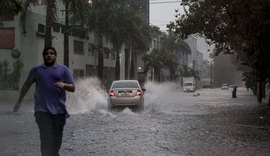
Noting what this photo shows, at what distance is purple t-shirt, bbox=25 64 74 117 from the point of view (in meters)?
7.32

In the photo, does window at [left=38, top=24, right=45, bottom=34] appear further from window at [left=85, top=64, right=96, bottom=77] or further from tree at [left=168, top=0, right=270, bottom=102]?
tree at [left=168, top=0, right=270, bottom=102]

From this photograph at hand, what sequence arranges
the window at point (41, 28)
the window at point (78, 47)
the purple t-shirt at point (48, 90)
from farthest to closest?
the window at point (78, 47) → the window at point (41, 28) → the purple t-shirt at point (48, 90)

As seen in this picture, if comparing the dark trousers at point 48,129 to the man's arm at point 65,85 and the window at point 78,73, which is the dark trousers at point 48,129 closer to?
the man's arm at point 65,85

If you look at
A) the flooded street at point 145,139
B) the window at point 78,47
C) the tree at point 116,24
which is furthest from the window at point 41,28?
the flooded street at point 145,139

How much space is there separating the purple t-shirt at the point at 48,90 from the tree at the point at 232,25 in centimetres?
1479

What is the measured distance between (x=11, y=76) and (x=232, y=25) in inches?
797

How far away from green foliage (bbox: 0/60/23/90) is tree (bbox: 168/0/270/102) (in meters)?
15.2

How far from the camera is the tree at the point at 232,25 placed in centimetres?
2145

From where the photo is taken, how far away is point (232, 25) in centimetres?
2562

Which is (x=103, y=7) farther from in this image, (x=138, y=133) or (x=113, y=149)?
(x=113, y=149)

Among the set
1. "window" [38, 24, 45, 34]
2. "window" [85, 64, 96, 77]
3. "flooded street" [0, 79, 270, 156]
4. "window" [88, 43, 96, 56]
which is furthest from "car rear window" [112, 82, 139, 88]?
"window" [88, 43, 96, 56]

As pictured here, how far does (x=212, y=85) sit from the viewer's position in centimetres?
15412

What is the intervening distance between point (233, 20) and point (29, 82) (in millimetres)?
17546

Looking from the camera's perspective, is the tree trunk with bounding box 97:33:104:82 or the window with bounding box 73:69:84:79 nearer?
the tree trunk with bounding box 97:33:104:82
